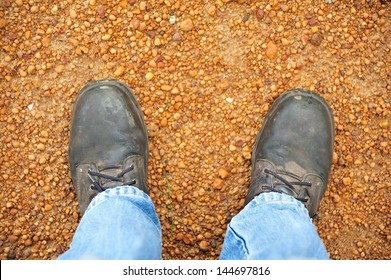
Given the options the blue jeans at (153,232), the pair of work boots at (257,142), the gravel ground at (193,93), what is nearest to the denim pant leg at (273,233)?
the blue jeans at (153,232)

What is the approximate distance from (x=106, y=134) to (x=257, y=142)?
2.35 ft

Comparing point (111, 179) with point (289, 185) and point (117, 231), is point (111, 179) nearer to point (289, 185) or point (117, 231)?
point (117, 231)

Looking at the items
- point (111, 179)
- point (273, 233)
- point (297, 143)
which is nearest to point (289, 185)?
point (297, 143)

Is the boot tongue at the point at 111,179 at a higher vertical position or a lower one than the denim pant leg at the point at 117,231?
lower

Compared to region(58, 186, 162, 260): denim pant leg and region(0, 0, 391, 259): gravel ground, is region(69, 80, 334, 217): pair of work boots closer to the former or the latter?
region(0, 0, 391, 259): gravel ground

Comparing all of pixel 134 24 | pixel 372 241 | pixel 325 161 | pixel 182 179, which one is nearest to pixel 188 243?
pixel 182 179

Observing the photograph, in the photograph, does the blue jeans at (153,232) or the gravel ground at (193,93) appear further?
the gravel ground at (193,93)

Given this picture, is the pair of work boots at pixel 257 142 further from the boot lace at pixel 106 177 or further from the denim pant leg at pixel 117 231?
the denim pant leg at pixel 117 231

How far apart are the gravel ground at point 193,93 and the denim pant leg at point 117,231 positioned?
358mm

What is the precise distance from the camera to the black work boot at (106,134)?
2037 millimetres

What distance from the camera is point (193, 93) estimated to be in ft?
6.88

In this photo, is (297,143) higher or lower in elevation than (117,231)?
lower

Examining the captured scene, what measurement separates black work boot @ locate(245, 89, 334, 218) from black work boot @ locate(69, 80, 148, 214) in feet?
1.85

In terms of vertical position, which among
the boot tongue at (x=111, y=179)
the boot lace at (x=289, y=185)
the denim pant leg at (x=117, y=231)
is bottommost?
the boot lace at (x=289, y=185)
